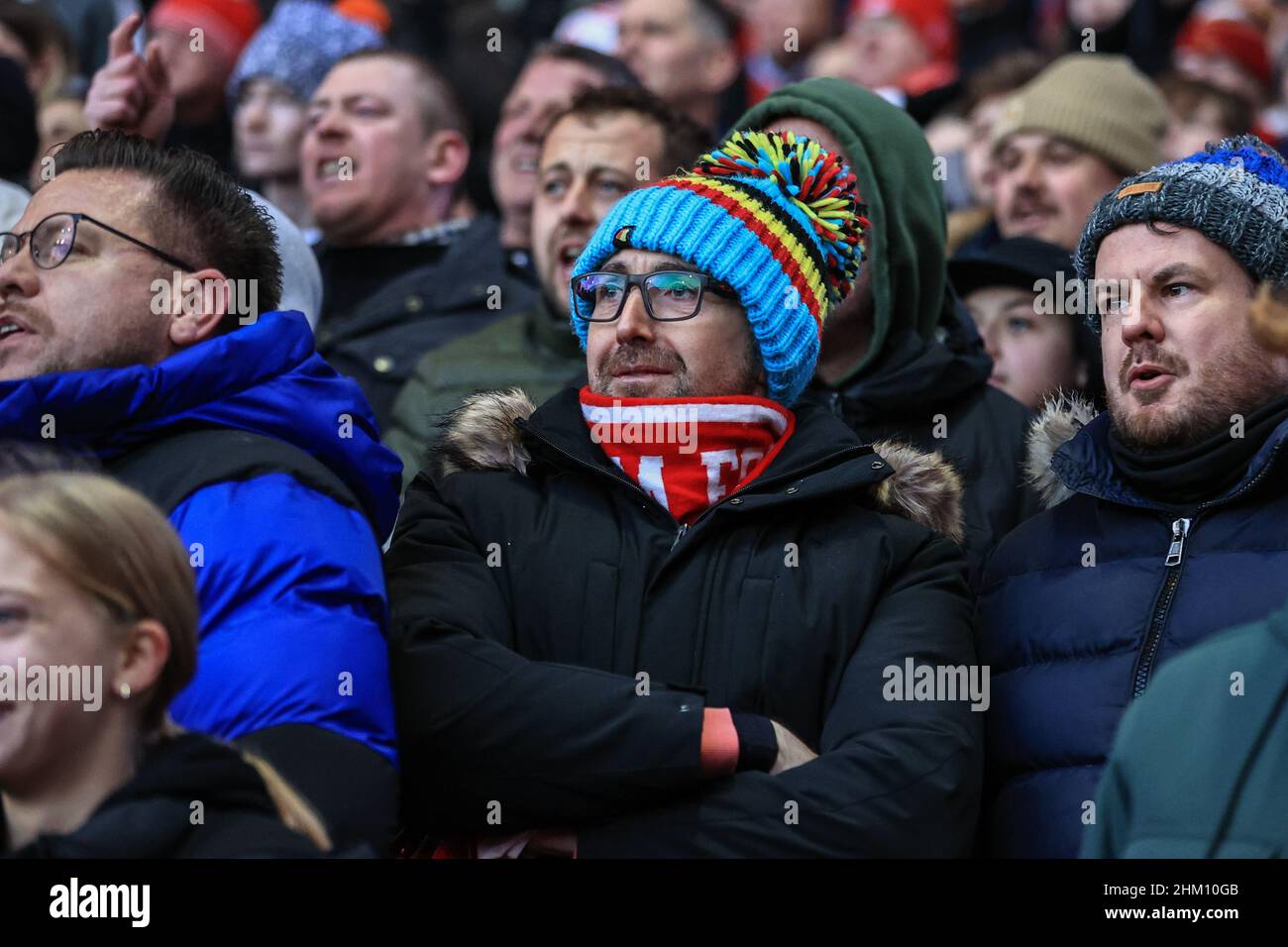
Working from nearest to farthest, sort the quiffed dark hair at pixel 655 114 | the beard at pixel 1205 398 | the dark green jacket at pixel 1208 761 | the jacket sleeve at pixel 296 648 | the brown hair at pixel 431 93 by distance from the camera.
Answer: the dark green jacket at pixel 1208 761, the jacket sleeve at pixel 296 648, the beard at pixel 1205 398, the quiffed dark hair at pixel 655 114, the brown hair at pixel 431 93

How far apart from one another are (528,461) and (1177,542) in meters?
1.43

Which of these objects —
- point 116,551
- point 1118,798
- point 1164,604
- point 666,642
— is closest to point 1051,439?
point 1164,604

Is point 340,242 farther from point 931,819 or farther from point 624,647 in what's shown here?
point 931,819

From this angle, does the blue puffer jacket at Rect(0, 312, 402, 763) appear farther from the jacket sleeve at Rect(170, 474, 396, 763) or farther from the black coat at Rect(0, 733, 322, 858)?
the black coat at Rect(0, 733, 322, 858)

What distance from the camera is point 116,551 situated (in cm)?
323

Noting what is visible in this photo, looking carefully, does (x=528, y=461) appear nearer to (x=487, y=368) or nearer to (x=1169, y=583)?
(x=1169, y=583)

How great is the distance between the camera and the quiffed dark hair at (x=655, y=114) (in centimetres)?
649

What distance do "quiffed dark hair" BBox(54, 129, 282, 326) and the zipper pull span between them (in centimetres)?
210

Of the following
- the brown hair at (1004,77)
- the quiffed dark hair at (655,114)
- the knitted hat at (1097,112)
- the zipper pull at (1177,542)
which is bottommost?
the zipper pull at (1177,542)

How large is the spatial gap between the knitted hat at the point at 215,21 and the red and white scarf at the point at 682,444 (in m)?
5.99

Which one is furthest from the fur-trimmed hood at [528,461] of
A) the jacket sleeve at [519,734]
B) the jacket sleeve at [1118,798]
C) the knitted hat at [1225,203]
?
the jacket sleeve at [1118,798]

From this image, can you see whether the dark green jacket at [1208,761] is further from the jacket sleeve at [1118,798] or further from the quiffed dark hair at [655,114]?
the quiffed dark hair at [655,114]

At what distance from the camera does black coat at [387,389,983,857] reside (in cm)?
378
